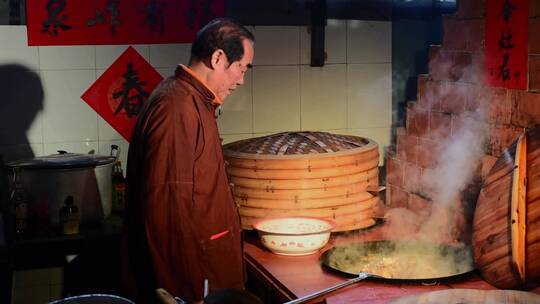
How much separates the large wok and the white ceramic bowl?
0.30 ft

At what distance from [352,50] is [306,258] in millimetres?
2495

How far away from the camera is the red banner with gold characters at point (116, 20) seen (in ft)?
16.2

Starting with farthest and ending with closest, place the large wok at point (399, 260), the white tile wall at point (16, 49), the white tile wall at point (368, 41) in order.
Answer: the white tile wall at point (368, 41), the white tile wall at point (16, 49), the large wok at point (399, 260)

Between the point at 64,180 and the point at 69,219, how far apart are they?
0.89 feet

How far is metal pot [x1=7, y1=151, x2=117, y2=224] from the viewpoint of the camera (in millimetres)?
4711

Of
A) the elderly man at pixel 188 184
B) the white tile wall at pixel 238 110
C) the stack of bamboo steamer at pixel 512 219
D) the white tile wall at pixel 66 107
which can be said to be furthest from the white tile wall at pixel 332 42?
the stack of bamboo steamer at pixel 512 219

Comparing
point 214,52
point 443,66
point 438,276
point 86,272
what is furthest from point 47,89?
point 438,276

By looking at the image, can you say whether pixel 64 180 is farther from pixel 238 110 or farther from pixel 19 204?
pixel 238 110

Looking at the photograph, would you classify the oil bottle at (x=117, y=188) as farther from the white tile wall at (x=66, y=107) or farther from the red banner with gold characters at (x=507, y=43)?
the red banner with gold characters at (x=507, y=43)

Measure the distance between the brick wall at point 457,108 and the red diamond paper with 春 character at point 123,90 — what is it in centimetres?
193

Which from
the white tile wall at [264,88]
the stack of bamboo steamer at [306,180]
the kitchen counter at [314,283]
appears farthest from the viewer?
the white tile wall at [264,88]

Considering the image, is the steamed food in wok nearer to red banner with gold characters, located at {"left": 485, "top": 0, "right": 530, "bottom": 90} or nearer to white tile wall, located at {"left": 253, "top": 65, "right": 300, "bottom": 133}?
red banner with gold characters, located at {"left": 485, "top": 0, "right": 530, "bottom": 90}

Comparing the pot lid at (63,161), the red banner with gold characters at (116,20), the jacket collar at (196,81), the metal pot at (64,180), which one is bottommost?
the metal pot at (64,180)

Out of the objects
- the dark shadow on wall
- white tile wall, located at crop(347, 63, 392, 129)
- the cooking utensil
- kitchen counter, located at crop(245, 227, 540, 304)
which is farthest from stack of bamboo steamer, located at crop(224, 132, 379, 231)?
the dark shadow on wall
